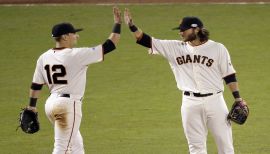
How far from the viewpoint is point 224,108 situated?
8.04 m

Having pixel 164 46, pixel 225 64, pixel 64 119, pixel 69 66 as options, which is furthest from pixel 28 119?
pixel 225 64

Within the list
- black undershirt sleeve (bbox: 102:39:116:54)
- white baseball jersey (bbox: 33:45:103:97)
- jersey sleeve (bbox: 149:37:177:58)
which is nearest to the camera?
white baseball jersey (bbox: 33:45:103:97)

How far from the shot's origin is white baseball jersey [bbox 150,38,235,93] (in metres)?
8.03

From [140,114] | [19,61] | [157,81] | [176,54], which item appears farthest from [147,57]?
[176,54]

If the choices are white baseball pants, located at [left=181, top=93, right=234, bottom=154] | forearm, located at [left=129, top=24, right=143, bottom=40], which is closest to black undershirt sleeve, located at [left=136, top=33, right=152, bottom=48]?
forearm, located at [left=129, top=24, right=143, bottom=40]

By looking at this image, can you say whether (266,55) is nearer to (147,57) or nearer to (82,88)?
(147,57)

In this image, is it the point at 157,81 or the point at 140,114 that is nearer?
the point at 140,114

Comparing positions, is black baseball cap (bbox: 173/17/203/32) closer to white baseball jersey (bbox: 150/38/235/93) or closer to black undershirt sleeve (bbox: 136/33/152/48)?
white baseball jersey (bbox: 150/38/235/93)

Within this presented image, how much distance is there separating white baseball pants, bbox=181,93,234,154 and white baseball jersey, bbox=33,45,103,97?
1.11 metres

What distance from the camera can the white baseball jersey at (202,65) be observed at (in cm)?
A: 803

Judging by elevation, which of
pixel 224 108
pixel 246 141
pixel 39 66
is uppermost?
pixel 39 66

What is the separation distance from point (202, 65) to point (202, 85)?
21cm

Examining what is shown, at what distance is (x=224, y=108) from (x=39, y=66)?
200cm

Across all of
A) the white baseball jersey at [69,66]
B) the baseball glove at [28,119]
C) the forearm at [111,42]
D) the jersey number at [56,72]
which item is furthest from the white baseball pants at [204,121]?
the baseball glove at [28,119]
